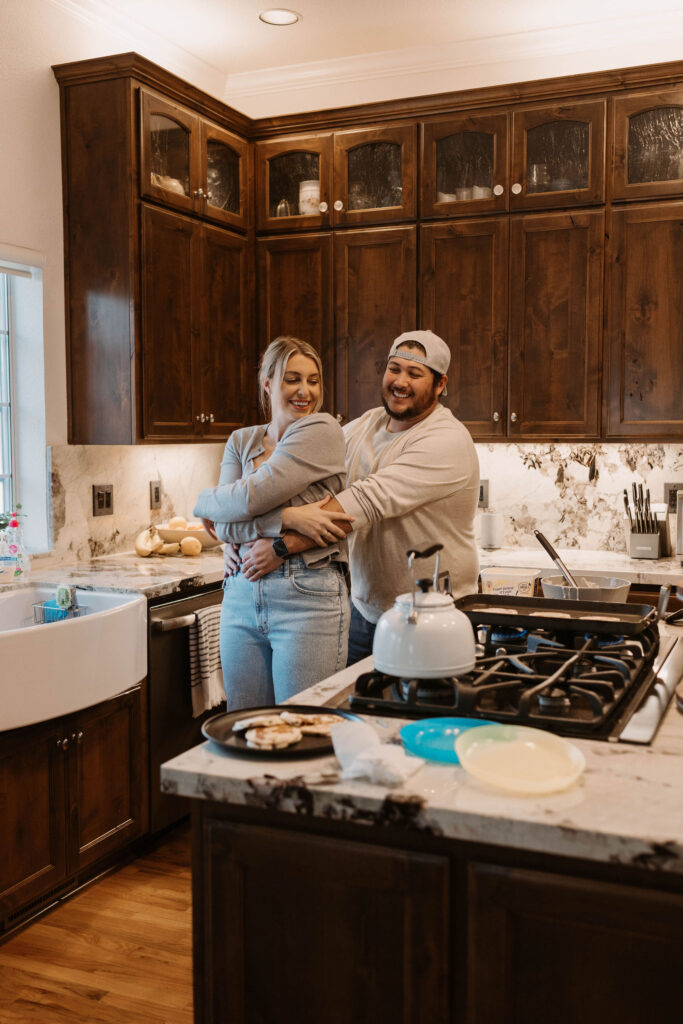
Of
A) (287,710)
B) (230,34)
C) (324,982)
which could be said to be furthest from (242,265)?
(324,982)

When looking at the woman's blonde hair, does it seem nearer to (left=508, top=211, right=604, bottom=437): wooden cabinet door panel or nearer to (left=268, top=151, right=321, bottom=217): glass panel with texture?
(left=508, top=211, right=604, bottom=437): wooden cabinet door panel

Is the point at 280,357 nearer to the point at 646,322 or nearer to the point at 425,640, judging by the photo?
the point at 425,640

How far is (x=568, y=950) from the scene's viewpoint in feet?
3.60

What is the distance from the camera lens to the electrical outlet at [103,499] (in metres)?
3.65

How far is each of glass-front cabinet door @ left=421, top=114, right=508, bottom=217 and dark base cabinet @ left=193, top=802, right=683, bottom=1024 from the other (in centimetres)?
312

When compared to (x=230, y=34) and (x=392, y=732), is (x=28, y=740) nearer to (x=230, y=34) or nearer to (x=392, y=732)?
(x=392, y=732)

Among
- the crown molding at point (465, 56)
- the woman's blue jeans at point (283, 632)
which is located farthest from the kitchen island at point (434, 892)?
the crown molding at point (465, 56)

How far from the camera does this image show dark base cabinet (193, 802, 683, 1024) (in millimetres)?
1069

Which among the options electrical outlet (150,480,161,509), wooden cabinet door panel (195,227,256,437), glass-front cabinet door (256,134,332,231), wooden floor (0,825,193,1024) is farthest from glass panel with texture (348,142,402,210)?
wooden floor (0,825,193,1024)

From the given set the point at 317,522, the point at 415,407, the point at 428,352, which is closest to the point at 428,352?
the point at 428,352

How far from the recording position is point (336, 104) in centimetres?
432

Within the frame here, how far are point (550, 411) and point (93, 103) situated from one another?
205 cm

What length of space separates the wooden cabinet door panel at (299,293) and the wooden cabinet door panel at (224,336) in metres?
0.09

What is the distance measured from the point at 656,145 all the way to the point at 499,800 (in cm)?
317
